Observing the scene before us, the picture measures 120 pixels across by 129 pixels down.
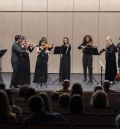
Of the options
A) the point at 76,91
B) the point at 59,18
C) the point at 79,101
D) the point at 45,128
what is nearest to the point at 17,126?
the point at 45,128

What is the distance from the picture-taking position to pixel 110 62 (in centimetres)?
1697

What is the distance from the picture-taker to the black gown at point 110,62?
654 inches

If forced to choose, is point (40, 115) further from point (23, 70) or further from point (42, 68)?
point (42, 68)

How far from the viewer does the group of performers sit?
15.4m

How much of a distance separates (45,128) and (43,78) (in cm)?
1151

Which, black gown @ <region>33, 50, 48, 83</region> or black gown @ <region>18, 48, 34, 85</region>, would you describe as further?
black gown @ <region>33, 50, 48, 83</region>

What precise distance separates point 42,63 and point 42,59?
15 centimetres

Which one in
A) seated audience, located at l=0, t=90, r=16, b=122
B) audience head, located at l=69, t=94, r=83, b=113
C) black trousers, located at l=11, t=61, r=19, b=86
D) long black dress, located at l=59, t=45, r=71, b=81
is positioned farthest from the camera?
long black dress, located at l=59, t=45, r=71, b=81

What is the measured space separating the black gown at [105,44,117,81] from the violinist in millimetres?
2174

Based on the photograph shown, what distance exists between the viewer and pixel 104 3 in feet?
70.7

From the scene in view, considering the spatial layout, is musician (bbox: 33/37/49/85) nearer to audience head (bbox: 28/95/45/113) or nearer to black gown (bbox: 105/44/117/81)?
black gown (bbox: 105/44/117/81)

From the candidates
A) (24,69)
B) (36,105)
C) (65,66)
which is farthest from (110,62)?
(36,105)

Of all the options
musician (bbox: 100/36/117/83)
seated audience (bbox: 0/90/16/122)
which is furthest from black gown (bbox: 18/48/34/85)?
seated audience (bbox: 0/90/16/122)

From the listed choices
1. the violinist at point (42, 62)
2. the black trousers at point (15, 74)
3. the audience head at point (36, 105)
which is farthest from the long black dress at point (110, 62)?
the audience head at point (36, 105)
